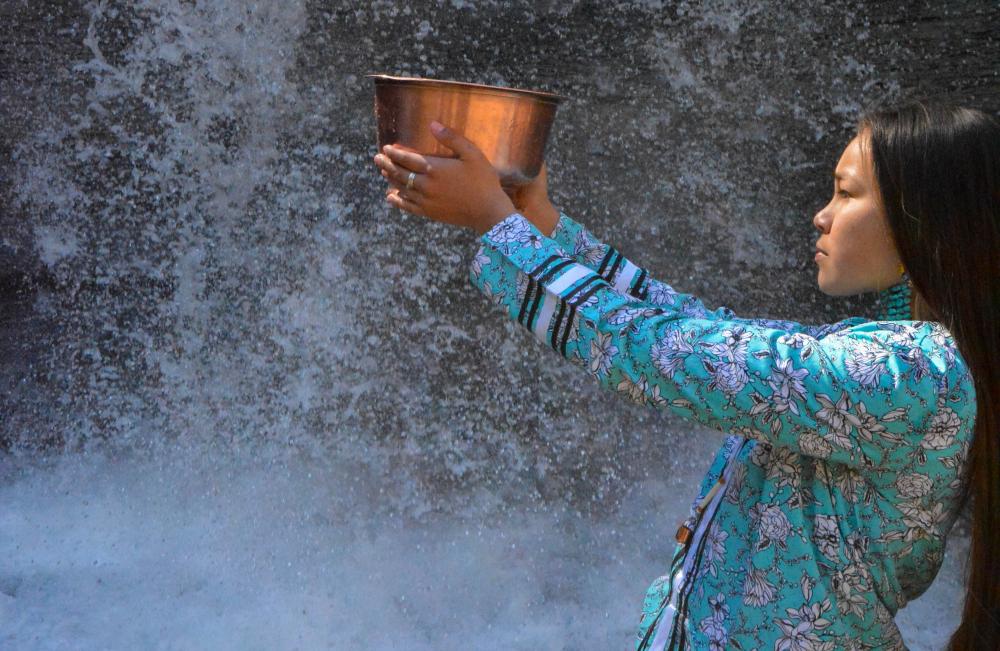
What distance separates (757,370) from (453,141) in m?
0.46

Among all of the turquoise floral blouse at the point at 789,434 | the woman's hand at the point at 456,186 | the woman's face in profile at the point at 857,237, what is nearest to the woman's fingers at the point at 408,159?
the woman's hand at the point at 456,186

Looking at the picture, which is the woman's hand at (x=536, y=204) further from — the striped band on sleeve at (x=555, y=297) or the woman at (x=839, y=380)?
the striped band on sleeve at (x=555, y=297)

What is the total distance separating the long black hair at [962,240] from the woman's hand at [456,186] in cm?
45

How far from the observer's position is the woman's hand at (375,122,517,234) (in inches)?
49.3

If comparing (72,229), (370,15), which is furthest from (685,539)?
(72,229)

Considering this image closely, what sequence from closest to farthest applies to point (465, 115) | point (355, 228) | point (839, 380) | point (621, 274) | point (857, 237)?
point (839, 380) → point (857, 237) → point (465, 115) → point (621, 274) → point (355, 228)

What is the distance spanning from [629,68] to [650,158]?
0.24 meters

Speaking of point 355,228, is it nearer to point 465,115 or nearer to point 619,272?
point 619,272

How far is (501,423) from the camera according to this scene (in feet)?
9.09

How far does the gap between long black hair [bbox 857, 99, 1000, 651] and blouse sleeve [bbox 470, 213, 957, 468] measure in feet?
0.21

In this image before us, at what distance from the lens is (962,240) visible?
46.3 inches

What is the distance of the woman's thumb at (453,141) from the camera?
128 centimetres

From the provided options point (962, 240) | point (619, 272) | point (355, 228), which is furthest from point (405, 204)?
point (355, 228)

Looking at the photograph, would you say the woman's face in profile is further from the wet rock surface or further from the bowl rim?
the wet rock surface
